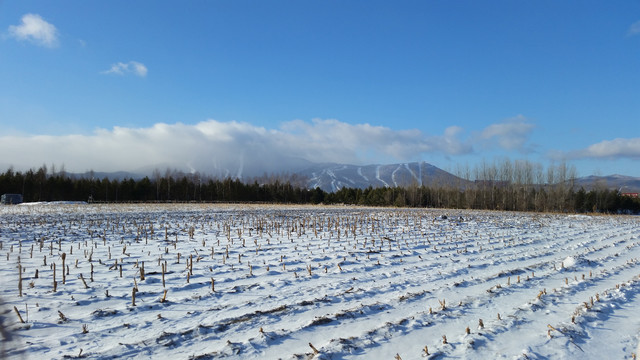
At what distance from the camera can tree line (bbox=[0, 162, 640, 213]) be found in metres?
65.6

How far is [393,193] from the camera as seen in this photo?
247ft

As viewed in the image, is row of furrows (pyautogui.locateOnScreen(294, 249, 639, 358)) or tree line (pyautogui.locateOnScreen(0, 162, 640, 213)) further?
tree line (pyautogui.locateOnScreen(0, 162, 640, 213))

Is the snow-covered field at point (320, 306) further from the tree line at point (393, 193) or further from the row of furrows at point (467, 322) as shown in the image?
the tree line at point (393, 193)

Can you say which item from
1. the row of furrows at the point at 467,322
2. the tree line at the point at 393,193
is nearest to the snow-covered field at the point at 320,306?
the row of furrows at the point at 467,322

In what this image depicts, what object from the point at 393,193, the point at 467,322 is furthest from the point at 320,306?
the point at 393,193

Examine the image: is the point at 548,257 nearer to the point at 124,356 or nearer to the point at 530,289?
the point at 530,289

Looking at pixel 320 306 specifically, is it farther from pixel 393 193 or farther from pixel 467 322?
pixel 393 193

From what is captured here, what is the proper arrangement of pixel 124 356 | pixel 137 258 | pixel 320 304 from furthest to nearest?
pixel 137 258
pixel 320 304
pixel 124 356

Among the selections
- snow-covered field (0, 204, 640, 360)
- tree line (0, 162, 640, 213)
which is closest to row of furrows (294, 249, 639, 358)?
snow-covered field (0, 204, 640, 360)

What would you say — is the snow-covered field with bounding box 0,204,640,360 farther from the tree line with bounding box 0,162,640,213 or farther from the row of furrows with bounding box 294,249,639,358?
the tree line with bounding box 0,162,640,213

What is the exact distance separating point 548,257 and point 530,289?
16.4 feet

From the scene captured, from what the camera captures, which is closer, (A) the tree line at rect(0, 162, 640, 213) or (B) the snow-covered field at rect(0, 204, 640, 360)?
(B) the snow-covered field at rect(0, 204, 640, 360)

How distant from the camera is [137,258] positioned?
10.1 metres

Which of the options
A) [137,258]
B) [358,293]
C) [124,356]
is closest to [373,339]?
[358,293]
